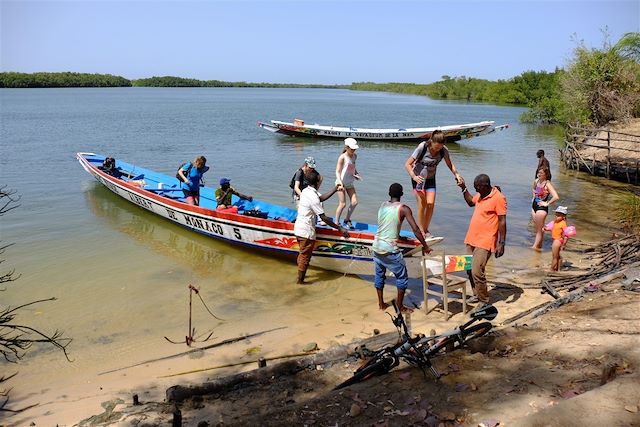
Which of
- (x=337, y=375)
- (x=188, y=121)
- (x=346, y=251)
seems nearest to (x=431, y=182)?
(x=346, y=251)

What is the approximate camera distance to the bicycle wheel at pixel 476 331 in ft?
16.0

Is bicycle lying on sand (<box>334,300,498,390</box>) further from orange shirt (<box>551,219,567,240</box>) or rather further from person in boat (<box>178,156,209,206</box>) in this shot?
person in boat (<box>178,156,209,206</box>)

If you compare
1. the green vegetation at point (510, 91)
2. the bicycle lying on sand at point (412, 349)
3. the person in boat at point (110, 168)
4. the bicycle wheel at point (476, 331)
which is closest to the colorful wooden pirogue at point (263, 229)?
the person in boat at point (110, 168)

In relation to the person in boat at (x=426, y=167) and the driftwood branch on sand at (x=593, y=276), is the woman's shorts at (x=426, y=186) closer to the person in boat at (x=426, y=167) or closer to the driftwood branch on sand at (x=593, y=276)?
the person in boat at (x=426, y=167)

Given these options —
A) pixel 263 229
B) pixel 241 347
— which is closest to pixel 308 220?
pixel 263 229

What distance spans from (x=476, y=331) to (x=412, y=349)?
3.25ft

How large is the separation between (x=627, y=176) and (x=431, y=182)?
13.7 meters

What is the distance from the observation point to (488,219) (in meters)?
6.21

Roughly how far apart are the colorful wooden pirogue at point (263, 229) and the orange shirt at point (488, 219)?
40.3 inches

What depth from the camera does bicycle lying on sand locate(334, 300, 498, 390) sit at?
4.43 m

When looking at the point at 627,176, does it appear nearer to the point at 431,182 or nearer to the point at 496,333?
the point at 431,182

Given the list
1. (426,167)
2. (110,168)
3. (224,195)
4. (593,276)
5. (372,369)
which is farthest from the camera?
(110,168)

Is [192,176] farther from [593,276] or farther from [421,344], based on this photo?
[593,276]

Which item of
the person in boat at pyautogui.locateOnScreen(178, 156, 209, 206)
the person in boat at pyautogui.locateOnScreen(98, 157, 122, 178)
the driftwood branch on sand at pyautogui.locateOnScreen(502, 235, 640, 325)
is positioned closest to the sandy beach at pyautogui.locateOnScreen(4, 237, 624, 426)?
the driftwood branch on sand at pyautogui.locateOnScreen(502, 235, 640, 325)
